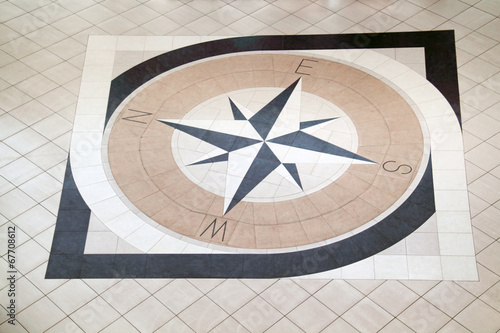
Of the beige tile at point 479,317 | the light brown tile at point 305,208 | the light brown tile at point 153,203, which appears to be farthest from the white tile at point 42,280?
the beige tile at point 479,317

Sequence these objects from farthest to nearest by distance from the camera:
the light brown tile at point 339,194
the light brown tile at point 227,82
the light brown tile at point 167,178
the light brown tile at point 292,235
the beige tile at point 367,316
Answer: the light brown tile at point 227,82 < the light brown tile at point 167,178 < the light brown tile at point 339,194 < the light brown tile at point 292,235 < the beige tile at point 367,316

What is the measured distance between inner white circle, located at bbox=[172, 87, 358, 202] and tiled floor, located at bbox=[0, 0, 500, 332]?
1.41 feet

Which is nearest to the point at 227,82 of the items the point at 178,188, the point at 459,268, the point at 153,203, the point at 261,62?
the point at 261,62

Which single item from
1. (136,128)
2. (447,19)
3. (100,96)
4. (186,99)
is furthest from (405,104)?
(100,96)

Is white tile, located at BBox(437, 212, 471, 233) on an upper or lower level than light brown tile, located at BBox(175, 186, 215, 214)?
lower

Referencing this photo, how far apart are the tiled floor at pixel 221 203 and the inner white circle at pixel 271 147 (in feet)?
1.41

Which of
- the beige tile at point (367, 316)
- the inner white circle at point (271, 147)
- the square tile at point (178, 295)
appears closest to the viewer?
the beige tile at point (367, 316)

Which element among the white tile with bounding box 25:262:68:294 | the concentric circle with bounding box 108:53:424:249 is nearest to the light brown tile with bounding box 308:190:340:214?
the concentric circle with bounding box 108:53:424:249

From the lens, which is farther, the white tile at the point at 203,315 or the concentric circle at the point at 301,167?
the concentric circle at the point at 301,167

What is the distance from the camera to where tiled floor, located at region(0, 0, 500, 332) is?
1105 cm

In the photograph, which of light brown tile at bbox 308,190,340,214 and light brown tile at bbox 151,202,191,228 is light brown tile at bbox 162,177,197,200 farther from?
light brown tile at bbox 308,190,340,214

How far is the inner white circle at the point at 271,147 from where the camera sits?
41.9ft

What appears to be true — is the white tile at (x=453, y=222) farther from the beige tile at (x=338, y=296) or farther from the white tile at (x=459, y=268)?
the beige tile at (x=338, y=296)

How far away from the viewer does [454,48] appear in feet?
50.0
